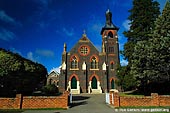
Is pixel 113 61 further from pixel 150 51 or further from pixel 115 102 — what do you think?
pixel 115 102

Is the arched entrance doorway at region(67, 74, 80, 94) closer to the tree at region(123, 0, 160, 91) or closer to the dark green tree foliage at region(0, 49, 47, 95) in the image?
the tree at region(123, 0, 160, 91)

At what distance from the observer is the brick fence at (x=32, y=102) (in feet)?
56.7

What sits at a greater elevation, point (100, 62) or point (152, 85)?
point (100, 62)

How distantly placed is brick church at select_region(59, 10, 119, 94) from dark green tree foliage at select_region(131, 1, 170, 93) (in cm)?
2190

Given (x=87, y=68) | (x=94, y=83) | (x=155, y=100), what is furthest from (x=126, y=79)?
(x=87, y=68)

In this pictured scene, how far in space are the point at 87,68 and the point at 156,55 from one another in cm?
2620

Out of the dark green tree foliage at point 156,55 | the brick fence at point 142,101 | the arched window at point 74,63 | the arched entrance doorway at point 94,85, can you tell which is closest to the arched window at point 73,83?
the arched window at point 74,63

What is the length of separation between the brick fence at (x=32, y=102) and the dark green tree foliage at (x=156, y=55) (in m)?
10.6

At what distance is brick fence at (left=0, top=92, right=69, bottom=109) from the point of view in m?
17.3

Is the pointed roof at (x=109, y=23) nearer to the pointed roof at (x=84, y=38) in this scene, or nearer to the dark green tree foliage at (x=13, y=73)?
the pointed roof at (x=84, y=38)

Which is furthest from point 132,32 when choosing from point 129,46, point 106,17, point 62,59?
point 106,17

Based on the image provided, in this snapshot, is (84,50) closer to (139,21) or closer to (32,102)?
(139,21)

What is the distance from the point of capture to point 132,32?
1179 inches

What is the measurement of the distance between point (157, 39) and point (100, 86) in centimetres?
2537
